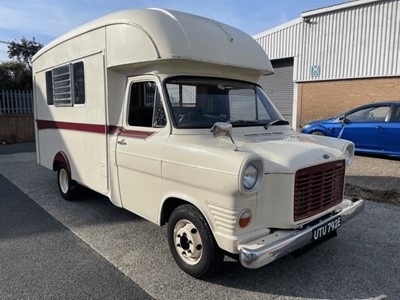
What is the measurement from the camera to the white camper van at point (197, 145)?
3.17 meters

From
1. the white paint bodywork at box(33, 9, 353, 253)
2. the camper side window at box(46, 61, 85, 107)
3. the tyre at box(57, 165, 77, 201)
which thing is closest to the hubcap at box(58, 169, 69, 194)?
the tyre at box(57, 165, 77, 201)

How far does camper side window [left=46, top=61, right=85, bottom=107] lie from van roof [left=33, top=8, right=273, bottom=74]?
2.92ft

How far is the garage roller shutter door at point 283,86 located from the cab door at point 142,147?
13.9 metres

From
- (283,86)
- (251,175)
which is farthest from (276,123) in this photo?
(283,86)

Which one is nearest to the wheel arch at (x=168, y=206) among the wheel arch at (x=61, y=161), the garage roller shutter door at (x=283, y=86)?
the wheel arch at (x=61, y=161)

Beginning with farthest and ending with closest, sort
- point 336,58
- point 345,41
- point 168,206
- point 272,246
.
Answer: point 336,58 → point 345,41 → point 168,206 → point 272,246

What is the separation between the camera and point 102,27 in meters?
4.66

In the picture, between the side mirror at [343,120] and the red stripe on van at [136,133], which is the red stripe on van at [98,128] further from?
the side mirror at [343,120]

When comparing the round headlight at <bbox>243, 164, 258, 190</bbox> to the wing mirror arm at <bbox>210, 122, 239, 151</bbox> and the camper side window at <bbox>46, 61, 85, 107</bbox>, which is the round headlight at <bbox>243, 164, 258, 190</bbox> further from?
the camper side window at <bbox>46, 61, 85, 107</bbox>

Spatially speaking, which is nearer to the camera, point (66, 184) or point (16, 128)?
point (66, 184)

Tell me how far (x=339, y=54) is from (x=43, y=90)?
12379 mm

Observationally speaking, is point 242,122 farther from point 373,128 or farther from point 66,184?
point 373,128

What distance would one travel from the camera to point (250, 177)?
3.05 metres

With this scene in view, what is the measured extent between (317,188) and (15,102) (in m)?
15.3
